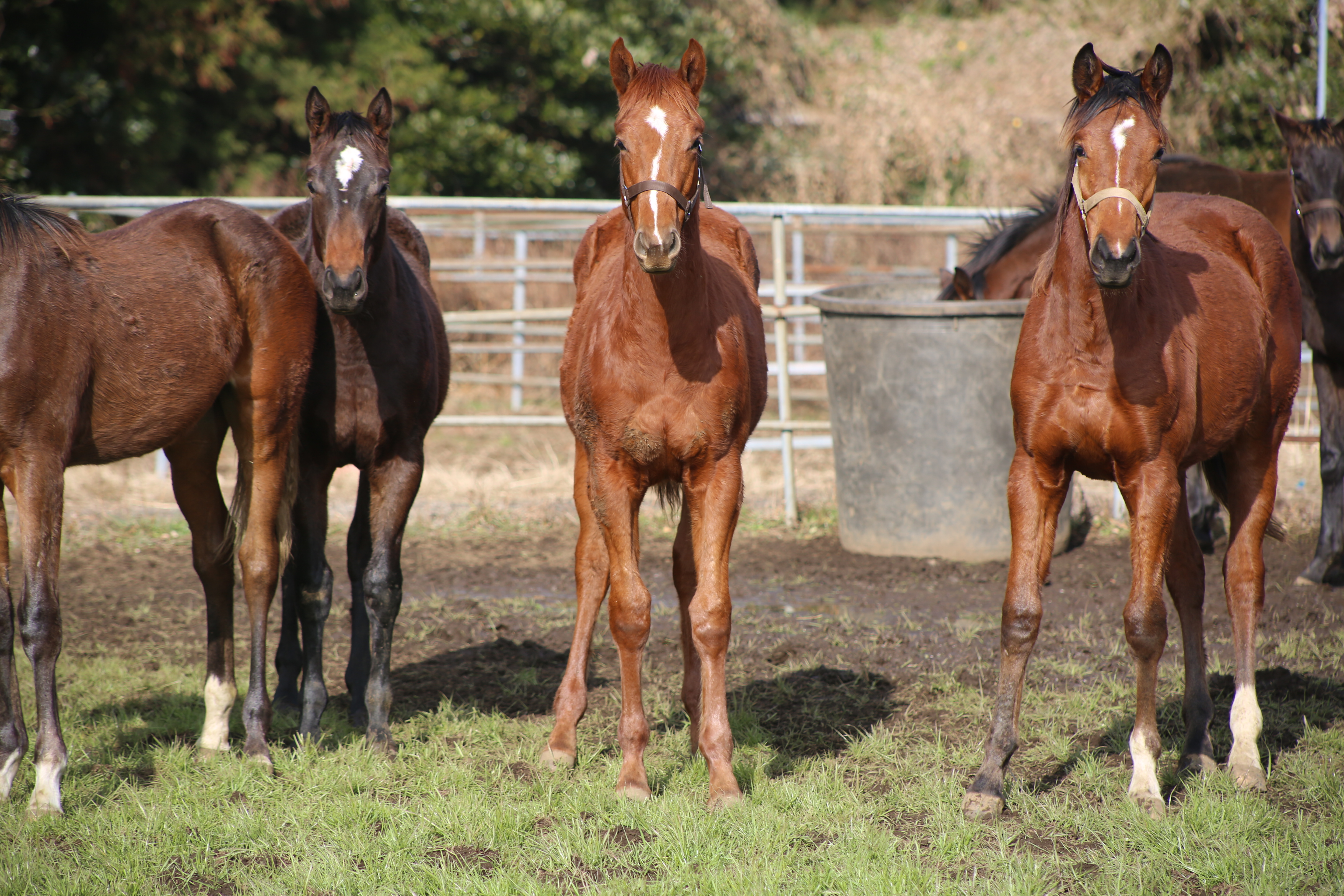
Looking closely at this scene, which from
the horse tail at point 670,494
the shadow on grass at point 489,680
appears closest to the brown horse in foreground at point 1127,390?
the horse tail at point 670,494

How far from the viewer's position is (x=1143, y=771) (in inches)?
136

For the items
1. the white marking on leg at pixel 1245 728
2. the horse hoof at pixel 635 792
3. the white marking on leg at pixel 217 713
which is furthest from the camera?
the white marking on leg at pixel 217 713

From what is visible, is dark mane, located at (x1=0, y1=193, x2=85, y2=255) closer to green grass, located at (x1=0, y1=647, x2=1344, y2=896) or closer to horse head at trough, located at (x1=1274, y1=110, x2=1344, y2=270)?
green grass, located at (x1=0, y1=647, x2=1344, y2=896)

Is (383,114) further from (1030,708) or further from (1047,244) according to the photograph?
(1047,244)

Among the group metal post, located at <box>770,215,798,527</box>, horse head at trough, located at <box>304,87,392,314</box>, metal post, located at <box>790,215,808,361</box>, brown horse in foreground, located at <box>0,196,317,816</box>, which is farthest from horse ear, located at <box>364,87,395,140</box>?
metal post, located at <box>790,215,808,361</box>

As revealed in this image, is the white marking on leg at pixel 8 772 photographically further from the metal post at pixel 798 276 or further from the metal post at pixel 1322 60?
the metal post at pixel 1322 60

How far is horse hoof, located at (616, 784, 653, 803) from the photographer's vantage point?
3.51 m

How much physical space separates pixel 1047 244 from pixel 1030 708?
334 cm

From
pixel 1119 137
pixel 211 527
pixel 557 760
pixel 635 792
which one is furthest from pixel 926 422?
pixel 211 527

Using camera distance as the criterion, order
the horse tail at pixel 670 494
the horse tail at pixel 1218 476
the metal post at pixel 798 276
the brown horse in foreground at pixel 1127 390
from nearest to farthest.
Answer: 1. the brown horse in foreground at pixel 1127 390
2. the horse tail at pixel 670 494
3. the horse tail at pixel 1218 476
4. the metal post at pixel 798 276

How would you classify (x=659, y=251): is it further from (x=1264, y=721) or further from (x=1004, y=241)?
(x=1004, y=241)

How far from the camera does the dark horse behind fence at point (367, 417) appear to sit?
4.05 meters

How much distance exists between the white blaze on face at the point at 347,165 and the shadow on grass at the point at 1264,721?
3.12 m

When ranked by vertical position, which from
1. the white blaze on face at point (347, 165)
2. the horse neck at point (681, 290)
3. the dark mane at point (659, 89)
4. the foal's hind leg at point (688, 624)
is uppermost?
the dark mane at point (659, 89)
